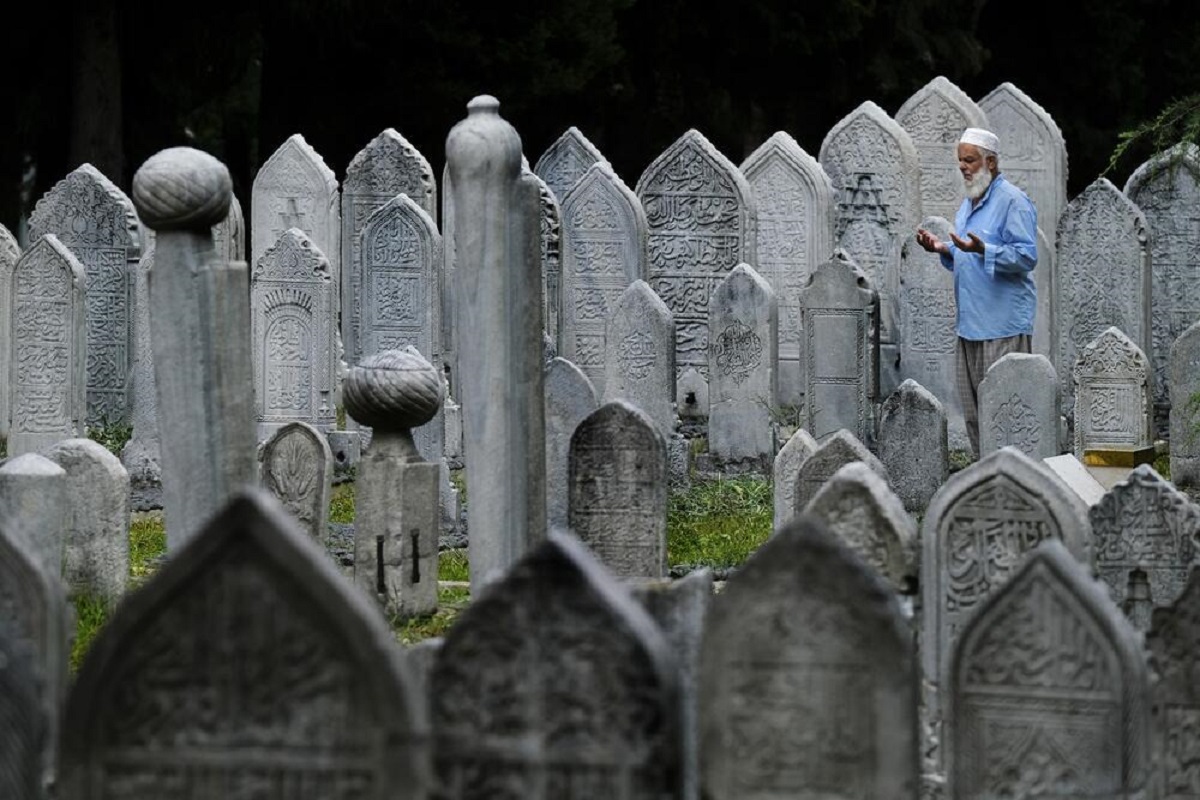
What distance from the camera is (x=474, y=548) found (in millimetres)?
11133

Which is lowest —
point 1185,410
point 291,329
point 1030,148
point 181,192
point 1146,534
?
point 1146,534

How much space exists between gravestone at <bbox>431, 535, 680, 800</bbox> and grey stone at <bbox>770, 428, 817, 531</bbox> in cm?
681

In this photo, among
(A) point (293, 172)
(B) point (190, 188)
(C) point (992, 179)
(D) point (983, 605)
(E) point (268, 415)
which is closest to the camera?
(D) point (983, 605)

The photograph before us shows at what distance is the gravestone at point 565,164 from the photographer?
21.1 meters

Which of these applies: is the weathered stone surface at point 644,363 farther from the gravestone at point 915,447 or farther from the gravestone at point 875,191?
the gravestone at point 875,191

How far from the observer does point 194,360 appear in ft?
32.3

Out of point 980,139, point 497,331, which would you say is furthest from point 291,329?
point 497,331

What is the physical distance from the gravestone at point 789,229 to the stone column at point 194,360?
32.5 feet

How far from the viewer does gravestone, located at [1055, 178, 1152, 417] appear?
18.4m

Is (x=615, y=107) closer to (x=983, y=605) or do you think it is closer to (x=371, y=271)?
(x=371, y=271)

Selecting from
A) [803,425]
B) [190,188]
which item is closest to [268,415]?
[803,425]

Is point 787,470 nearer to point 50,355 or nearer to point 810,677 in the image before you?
point 50,355

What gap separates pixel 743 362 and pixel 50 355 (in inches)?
152

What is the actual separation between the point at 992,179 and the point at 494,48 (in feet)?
44.3
